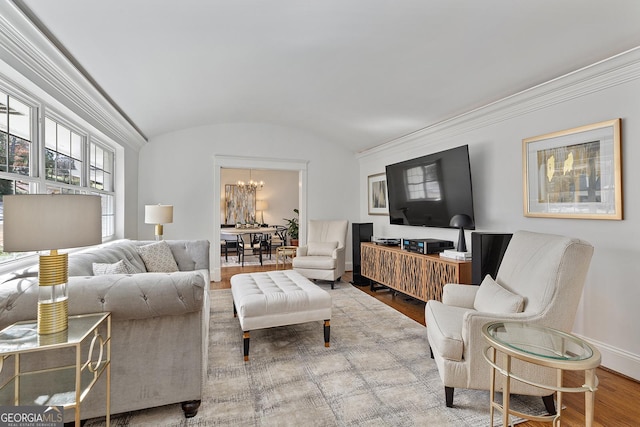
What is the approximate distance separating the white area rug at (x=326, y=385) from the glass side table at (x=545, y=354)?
21.6 inches

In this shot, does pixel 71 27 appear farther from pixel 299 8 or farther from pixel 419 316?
pixel 419 316

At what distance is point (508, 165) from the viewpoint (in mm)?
3271

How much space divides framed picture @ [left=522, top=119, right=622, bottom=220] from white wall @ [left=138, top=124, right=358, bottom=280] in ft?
11.8

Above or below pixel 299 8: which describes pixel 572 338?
below

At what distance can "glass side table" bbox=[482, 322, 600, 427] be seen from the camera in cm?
119

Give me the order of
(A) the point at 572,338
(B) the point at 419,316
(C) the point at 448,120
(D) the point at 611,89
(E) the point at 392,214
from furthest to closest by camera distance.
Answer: (E) the point at 392,214 → (C) the point at 448,120 → (B) the point at 419,316 → (D) the point at 611,89 → (A) the point at 572,338

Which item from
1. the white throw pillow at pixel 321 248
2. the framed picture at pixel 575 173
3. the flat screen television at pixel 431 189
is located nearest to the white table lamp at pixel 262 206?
the white throw pillow at pixel 321 248

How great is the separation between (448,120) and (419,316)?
2352 mm

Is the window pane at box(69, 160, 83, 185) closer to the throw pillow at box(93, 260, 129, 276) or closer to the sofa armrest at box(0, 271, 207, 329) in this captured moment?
the throw pillow at box(93, 260, 129, 276)

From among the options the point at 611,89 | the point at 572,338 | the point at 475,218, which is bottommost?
the point at 572,338

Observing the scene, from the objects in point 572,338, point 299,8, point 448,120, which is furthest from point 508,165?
point 299,8

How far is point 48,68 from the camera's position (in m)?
2.18

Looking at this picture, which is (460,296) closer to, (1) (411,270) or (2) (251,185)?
(1) (411,270)

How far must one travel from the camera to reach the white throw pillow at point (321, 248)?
510cm
